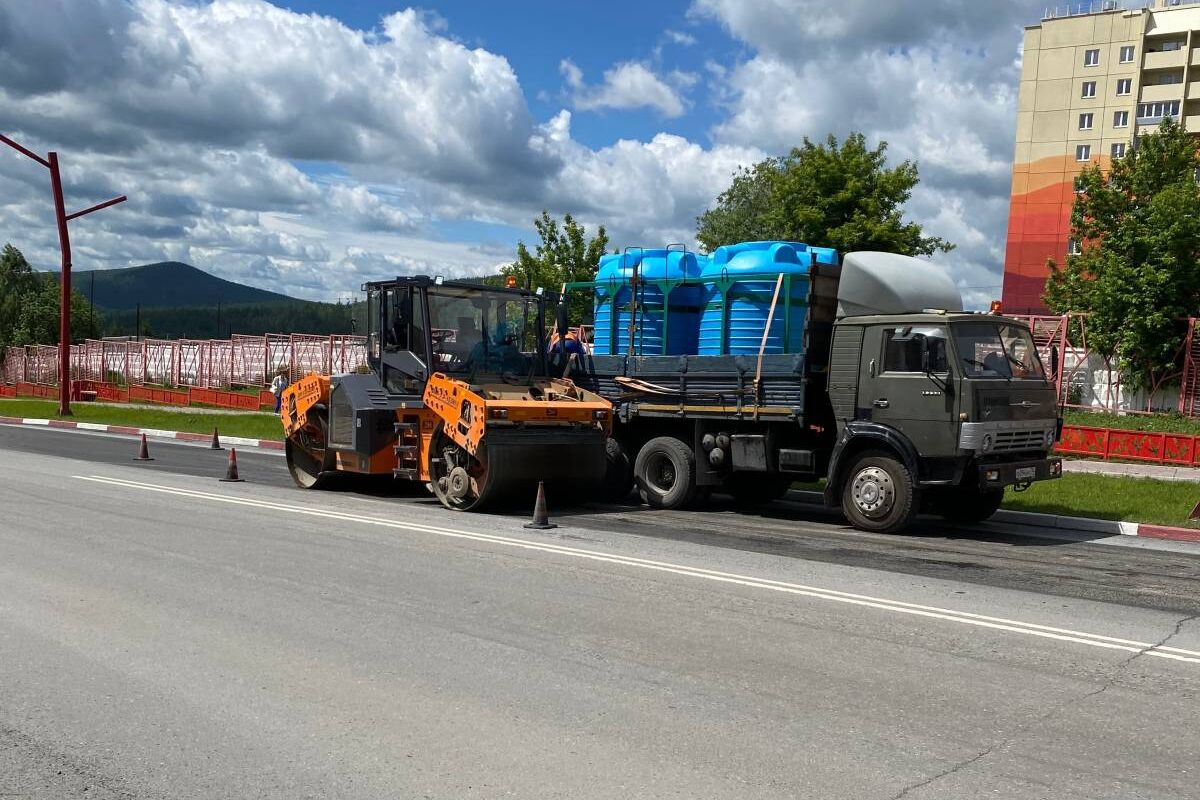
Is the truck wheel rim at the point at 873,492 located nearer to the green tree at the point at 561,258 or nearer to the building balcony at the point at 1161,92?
the green tree at the point at 561,258

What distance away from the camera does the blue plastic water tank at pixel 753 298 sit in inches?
510

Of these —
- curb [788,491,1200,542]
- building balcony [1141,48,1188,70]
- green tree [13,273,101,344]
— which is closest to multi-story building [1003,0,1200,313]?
building balcony [1141,48,1188,70]

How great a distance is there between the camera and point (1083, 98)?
75438mm

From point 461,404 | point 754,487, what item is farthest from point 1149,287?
point 461,404

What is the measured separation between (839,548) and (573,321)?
261 inches

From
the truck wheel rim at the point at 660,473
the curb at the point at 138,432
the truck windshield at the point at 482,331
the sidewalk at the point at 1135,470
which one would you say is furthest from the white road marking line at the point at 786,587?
the curb at the point at 138,432

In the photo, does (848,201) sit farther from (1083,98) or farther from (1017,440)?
(1083,98)

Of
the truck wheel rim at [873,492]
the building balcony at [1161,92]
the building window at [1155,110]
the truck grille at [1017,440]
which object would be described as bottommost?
the truck wheel rim at [873,492]

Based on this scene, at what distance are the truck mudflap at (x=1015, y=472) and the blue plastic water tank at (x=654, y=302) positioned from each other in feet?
14.3

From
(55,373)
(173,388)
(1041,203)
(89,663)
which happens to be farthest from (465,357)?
(1041,203)

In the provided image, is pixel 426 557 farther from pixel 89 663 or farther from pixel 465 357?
pixel 465 357

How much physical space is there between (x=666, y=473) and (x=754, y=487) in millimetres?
1336

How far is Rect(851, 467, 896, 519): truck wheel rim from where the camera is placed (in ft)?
38.5

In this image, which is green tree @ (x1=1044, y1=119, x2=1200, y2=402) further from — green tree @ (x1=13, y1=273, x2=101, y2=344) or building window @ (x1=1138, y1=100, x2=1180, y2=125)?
green tree @ (x1=13, y1=273, x2=101, y2=344)
